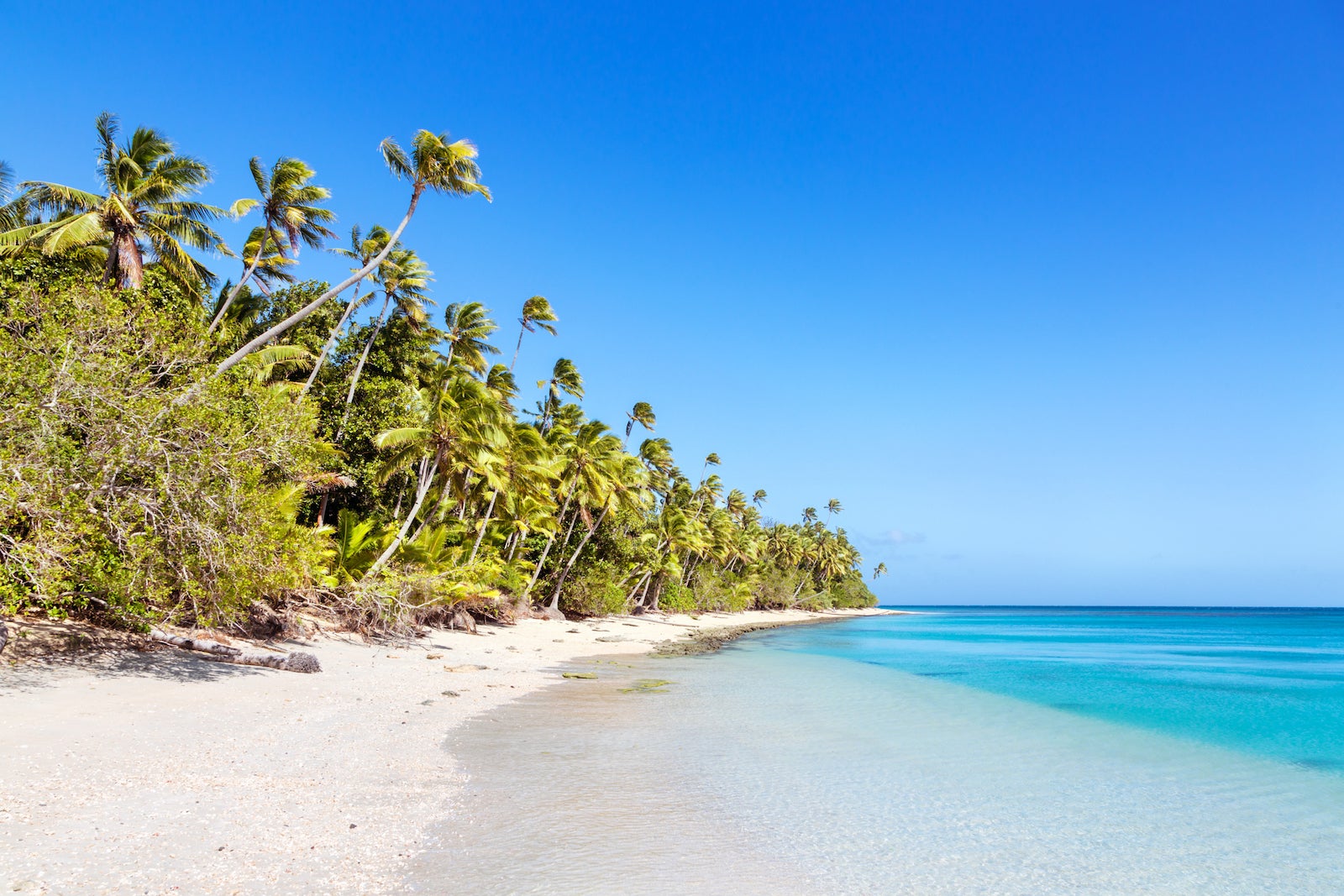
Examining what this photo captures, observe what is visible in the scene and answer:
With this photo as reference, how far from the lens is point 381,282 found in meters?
26.2

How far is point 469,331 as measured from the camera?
102ft

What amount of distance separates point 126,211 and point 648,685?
1711cm

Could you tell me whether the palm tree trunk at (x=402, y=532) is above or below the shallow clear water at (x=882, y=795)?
above

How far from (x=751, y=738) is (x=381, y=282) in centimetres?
2142

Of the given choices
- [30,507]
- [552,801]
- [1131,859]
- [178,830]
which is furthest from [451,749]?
[1131,859]

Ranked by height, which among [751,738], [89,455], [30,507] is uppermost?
[89,455]

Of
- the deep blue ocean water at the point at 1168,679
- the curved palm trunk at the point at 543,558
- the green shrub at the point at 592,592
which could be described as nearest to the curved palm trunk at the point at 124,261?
the curved palm trunk at the point at 543,558

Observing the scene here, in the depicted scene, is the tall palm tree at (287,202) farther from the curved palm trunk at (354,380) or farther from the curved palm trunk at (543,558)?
the curved palm trunk at (543,558)

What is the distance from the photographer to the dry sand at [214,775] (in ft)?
17.1

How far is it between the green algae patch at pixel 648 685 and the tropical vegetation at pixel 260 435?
737cm

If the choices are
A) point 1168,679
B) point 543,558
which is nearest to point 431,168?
point 543,558

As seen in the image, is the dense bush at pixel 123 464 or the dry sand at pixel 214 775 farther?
the dense bush at pixel 123 464

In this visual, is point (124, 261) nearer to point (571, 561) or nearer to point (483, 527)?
point (483, 527)

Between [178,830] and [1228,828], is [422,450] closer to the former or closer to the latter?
[178,830]
